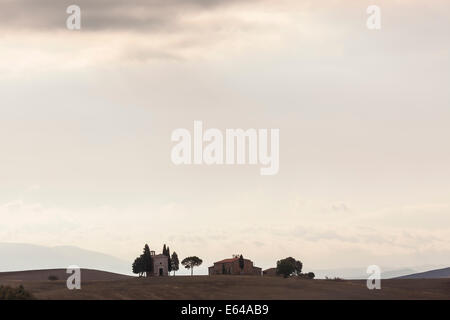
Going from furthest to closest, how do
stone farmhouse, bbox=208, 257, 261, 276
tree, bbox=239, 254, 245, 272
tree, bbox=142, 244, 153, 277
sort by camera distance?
1. tree, bbox=239, 254, 245, 272
2. stone farmhouse, bbox=208, 257, 261, 276
3. tree, bbox=142, 244, 153, 277

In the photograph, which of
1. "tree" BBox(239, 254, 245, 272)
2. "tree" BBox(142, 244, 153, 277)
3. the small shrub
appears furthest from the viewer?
"tree" BBox(239, 254, 245, 272)

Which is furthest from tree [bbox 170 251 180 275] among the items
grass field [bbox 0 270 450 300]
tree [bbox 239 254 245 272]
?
grass field [bbox 0 270 450 300]

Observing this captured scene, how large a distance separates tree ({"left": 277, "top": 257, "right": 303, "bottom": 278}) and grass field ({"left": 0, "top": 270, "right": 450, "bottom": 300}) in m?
27.3

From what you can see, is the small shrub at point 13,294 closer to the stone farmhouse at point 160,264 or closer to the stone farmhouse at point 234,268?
the stone farmhouse at point 160,264

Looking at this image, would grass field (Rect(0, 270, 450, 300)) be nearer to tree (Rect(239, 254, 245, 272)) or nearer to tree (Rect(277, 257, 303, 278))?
tree (Rect(277, 257, 303, 278))

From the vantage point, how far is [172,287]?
420 ft

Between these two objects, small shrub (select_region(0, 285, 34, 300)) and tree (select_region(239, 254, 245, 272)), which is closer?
small shrub (select_region(0, 285, 34, 300))

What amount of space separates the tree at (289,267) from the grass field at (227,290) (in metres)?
27.3

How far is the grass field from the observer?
374ft
